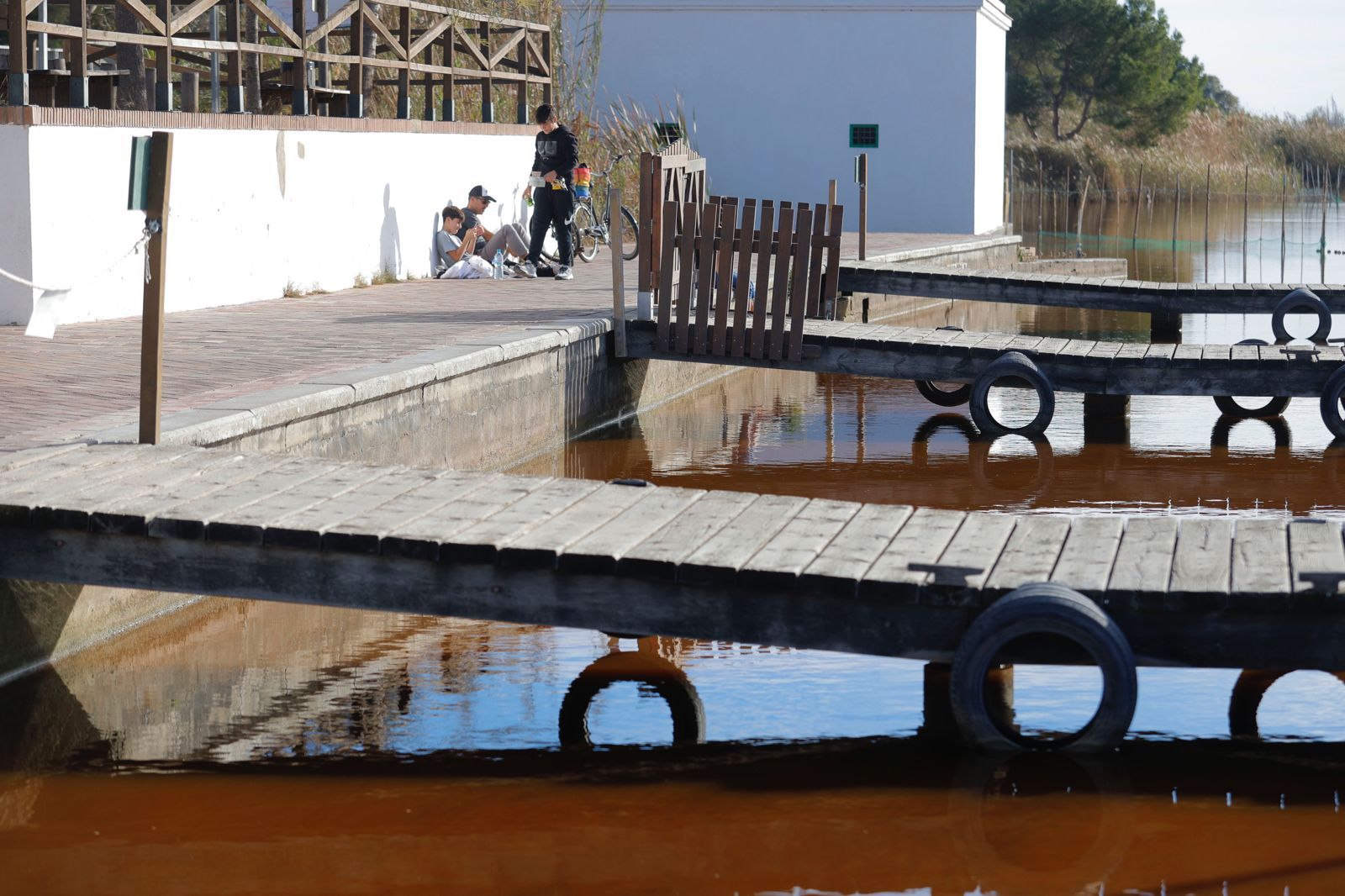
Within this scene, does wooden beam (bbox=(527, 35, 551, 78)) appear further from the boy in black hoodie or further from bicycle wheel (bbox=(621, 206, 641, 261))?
the boy in black hoodie

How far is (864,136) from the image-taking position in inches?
1077

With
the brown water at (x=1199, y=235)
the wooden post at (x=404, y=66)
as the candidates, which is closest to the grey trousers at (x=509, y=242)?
the wooden post at (x=404, y=66)

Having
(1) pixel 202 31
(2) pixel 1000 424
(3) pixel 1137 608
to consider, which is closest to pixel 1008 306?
(1) pixel 202 31

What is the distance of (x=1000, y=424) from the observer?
10.9m

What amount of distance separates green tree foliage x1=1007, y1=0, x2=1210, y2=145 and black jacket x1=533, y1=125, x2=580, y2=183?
40.2 meters

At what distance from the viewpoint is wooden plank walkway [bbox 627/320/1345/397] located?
10.5m

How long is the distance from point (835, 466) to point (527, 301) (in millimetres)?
3654

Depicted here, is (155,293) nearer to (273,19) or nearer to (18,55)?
(18,55)

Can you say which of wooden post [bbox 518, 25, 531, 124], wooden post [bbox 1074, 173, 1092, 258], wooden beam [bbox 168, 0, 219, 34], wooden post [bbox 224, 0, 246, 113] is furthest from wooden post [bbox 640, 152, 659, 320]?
wooden post [bbox 1074, 173, 1092, 258]

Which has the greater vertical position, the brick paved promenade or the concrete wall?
the concrete wall

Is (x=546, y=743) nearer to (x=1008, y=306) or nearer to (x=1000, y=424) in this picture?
(x=1000, y=424)

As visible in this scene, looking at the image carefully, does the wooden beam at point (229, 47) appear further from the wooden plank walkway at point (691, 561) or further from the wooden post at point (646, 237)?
the wooden plank walkway at point (691, 561)

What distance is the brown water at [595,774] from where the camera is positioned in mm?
4191

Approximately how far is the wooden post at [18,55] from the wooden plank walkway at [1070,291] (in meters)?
6.75
